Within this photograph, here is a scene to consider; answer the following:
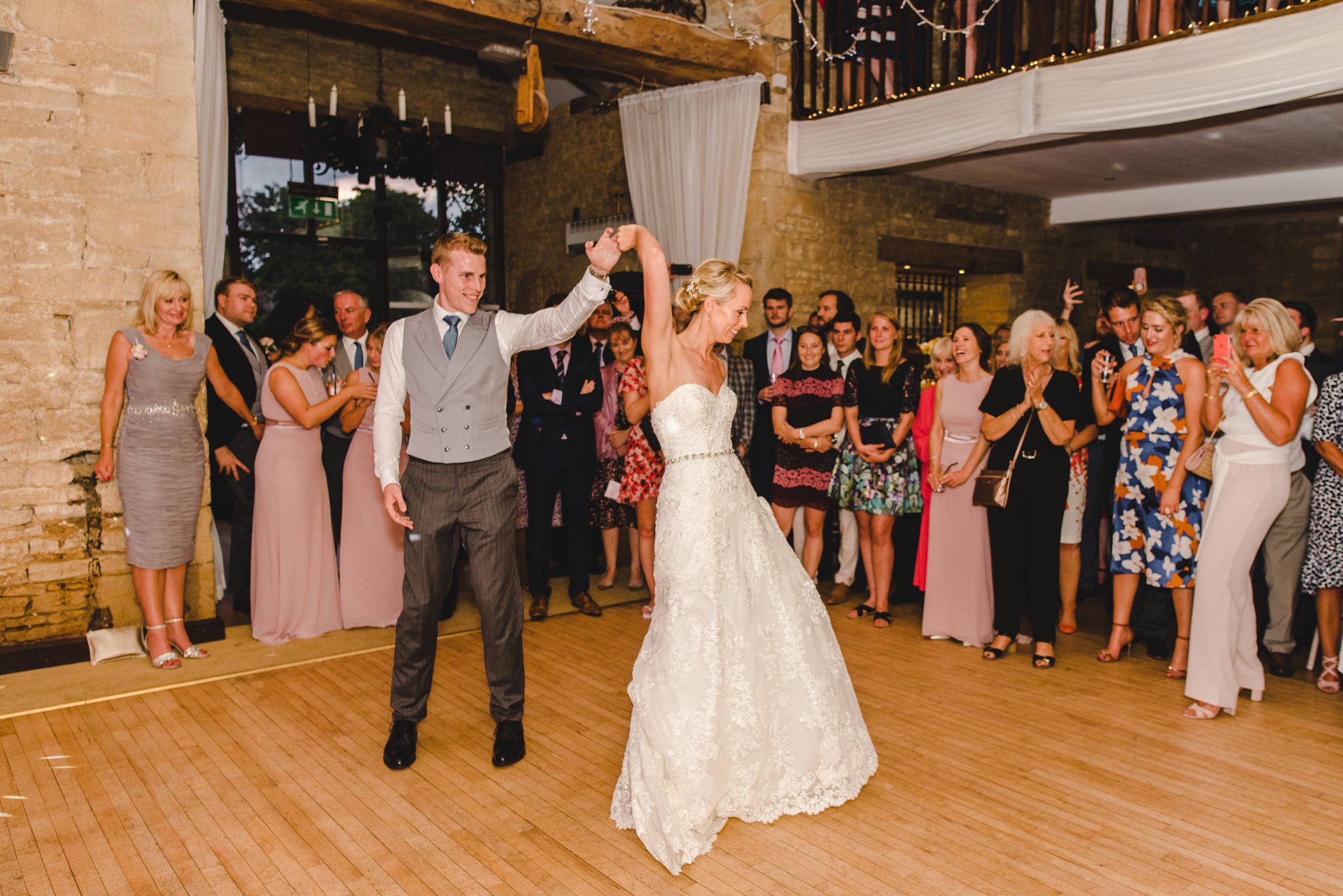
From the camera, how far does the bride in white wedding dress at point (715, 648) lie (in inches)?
108

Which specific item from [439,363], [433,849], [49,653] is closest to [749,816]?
[433,849]

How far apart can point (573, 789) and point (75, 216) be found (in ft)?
11.4

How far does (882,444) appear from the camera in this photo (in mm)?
5078

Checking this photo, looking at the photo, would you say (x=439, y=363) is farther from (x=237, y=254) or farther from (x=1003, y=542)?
(x=237, y=254)

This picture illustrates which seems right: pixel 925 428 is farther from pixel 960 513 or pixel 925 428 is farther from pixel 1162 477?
pixel 1162 477

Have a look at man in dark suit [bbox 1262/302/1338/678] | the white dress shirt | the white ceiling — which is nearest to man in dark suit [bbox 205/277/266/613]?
the white dress shirt

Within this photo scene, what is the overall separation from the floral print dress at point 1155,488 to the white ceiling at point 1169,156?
109 inches

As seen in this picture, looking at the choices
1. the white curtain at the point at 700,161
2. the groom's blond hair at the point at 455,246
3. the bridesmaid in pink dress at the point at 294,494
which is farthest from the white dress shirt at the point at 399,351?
the white curtain at the point at 700,161

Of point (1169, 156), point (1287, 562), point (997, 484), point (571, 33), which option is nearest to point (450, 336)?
point (997, 484)

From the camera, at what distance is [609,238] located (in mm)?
2764

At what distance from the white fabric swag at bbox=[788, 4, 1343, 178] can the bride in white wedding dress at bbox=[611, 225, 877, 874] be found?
378cm

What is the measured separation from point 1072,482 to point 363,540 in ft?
11.5

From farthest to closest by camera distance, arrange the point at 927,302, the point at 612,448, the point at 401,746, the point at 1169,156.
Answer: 1. the point at 927,302
2. the point at 1169,156
3. the point at 612,448
4. the point at 401,746

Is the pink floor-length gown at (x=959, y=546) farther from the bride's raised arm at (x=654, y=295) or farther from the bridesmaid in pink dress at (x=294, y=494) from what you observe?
the bridesmaid in pink dress at (x=294, y=494)
